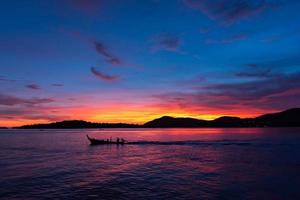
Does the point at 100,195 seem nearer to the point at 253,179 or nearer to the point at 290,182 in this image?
the point at 253,179

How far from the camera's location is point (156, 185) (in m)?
29.0

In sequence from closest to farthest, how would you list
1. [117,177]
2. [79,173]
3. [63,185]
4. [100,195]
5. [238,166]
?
[100,195], [63,185], [117,177], [79,173], [238,166]

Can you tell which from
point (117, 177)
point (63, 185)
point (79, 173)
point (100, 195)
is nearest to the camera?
point (100, 195)

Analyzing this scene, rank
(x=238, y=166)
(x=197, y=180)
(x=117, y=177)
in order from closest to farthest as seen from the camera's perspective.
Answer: (x=197, y=180)
(x=117, y=177)
(x=238, y=166)

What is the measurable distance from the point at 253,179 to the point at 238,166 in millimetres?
10379

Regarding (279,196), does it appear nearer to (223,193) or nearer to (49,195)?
(223,193)

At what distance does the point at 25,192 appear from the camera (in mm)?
26156

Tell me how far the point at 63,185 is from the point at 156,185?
9923mm

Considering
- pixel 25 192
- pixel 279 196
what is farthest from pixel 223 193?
pixel 25 192

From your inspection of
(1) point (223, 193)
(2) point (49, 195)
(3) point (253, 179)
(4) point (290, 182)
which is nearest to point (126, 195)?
(2) point (49, 195)

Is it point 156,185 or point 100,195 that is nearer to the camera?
point 100,195

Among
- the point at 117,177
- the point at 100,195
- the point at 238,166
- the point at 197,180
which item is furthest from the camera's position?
the point at 238,166

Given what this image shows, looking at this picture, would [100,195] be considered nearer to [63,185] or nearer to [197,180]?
[63,185]

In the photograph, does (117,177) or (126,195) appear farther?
(117,177)
